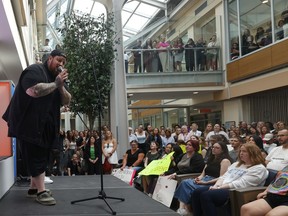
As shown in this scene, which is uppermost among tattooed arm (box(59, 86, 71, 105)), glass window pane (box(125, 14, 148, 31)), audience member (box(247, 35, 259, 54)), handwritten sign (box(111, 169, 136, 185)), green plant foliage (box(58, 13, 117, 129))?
glass window pane (box(125, 14, 148, 31))

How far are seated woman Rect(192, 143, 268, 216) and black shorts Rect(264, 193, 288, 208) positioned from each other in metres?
0.74

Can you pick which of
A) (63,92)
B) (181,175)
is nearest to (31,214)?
(63,92)

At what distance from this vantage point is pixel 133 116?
73.6 feet

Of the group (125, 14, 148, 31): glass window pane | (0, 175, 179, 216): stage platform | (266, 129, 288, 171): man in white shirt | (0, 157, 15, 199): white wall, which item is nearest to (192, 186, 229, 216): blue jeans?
(0, 175, 179, 216): stage platform

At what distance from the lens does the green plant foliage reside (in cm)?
1013

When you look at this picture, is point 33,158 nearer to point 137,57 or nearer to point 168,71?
point 137,57

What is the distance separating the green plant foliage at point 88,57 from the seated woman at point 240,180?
18.4 ft

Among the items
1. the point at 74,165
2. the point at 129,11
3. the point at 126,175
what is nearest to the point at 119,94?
the point at 74,165

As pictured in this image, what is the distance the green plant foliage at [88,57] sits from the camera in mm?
10133

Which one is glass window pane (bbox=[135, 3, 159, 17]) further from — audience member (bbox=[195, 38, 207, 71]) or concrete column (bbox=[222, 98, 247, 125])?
concrete column (bbox=[222, 98, 247, 125])

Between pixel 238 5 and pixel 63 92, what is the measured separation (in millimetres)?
12659

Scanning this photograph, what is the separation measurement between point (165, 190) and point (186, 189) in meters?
0.71

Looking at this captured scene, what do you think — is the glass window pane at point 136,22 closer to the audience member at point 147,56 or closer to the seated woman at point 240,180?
the audience member at point 147,56

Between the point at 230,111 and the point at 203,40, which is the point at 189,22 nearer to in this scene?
the point at 203,40
